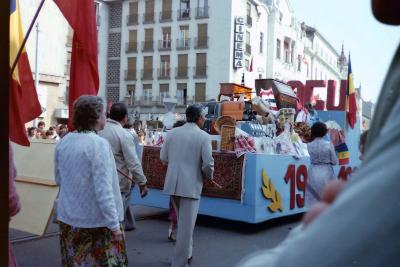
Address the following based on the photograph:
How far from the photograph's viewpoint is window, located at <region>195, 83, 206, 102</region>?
150ft

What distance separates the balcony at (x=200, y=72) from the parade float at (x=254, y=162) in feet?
114

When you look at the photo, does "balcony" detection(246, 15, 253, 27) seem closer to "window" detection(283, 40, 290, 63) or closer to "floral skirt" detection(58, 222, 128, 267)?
"window" detection(283, 40, 290, 63)

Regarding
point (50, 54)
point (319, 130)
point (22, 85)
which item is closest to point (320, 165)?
point (319, 130)

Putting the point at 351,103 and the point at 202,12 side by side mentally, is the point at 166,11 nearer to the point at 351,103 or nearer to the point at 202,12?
the point at 202,12

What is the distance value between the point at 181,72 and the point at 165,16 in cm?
634

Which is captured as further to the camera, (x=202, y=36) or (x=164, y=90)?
(x=164, y=90)

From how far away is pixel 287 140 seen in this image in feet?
29.2

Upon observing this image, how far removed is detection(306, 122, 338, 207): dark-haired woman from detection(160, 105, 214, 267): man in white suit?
2.27 meters

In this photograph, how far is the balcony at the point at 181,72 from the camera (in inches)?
1847

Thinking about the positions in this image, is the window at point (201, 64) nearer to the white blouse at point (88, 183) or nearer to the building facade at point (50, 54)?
the building facade at point (50, 54)

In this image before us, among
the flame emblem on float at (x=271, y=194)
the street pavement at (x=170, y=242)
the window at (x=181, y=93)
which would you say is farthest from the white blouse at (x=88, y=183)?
the window at (x=181, y=93)

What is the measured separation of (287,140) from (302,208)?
4.50ft

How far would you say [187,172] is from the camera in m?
5.61

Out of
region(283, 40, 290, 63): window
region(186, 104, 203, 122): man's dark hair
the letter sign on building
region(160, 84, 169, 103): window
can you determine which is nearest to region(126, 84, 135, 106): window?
region(160, 84, 169, 103): window
